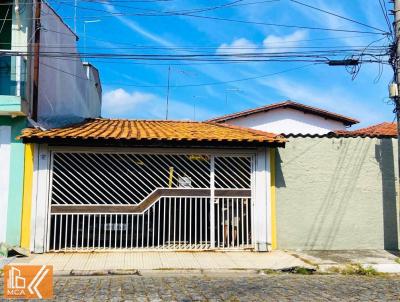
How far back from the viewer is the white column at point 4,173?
33.3 ft

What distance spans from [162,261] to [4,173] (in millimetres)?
3915

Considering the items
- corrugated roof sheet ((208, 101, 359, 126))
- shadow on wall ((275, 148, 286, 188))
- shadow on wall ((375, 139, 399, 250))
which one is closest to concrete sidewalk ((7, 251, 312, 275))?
shadow on wall ((275, 148, 286, 188))

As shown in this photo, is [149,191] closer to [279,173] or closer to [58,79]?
[279,173]

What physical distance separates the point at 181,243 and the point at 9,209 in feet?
12.5

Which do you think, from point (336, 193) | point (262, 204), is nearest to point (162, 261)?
point (262, 204)

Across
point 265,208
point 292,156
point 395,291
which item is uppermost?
point 292,156

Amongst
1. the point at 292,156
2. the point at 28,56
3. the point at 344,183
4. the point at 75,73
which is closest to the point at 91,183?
the point at 28,56

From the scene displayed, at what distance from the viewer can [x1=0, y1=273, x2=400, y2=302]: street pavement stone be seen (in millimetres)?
Answer: 6496

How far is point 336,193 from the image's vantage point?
1133 cm

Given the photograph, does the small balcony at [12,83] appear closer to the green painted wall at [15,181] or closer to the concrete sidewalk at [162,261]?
the green painted wall at [15,181]

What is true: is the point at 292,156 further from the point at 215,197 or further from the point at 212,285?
the point at 212,285

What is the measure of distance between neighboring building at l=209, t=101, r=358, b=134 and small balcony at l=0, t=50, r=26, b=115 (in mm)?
14907

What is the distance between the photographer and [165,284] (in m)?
7.45

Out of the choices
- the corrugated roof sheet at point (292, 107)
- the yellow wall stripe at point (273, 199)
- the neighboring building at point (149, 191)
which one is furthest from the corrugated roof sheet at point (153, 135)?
the corrugated roof sheet at point (292, 107)
